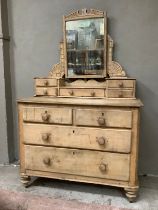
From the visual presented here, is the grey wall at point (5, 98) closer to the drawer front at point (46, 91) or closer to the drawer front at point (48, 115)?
the drawer front at point (46, 91)

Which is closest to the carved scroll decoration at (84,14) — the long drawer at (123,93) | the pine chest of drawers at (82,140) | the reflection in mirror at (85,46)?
the reflection in mirror at (85,46)

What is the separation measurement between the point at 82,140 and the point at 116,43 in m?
1.02

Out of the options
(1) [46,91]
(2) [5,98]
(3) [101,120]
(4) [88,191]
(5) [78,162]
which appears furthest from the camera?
(2) [5,98]

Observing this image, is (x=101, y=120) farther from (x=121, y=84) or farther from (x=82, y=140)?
(x=121, y=84)

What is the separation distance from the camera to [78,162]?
1.93m

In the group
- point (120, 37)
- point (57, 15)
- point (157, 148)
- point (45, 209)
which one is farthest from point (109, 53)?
point (45, 209)

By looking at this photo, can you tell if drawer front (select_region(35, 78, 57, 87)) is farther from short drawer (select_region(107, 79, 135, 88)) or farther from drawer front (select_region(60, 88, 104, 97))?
short drawer (select_region(107, 79, 135, 88))

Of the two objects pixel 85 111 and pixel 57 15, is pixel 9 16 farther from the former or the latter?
pixel 85 111

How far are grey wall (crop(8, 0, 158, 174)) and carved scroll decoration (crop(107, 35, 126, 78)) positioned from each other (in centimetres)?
6

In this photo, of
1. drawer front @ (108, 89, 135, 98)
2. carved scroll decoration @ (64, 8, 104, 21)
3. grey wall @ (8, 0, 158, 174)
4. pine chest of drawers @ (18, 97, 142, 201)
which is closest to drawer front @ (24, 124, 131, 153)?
pine chest of drawers @ (18, 97, 142, 201)

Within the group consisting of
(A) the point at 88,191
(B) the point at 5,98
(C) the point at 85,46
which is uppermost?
(C) the point at 85,46

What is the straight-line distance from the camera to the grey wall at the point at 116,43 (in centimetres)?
218

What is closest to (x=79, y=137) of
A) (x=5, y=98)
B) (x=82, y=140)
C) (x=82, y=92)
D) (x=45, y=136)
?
(x=82, y=140)

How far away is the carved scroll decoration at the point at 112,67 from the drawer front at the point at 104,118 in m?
0.56
